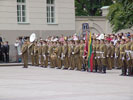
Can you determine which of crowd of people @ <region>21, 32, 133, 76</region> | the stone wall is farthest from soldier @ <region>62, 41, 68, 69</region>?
the stone wall

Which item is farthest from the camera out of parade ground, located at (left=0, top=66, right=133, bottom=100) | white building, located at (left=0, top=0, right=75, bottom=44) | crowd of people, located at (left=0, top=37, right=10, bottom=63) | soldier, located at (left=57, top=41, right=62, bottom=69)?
white building, located at (left=0, top=0, right=75, bottom=44)

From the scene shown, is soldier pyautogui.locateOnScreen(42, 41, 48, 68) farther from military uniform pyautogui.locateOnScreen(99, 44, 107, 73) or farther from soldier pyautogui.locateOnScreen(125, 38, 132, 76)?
soldier pyautogui.locateOnScreen(125, 38, 132, 76)

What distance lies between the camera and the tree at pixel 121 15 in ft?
127

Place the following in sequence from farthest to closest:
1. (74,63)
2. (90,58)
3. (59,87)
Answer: (74,63) < (90,58) < (59,87)

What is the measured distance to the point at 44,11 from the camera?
45031 mm

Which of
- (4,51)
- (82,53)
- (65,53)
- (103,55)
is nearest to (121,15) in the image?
(65,53)

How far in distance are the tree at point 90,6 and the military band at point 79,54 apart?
2622 cm

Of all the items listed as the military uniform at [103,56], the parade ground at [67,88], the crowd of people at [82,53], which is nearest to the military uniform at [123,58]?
the crowd of people at [82,53]

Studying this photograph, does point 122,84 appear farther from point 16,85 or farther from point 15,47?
point 15,47

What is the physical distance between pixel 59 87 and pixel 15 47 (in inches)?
799

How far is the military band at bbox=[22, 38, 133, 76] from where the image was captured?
91.7 ft

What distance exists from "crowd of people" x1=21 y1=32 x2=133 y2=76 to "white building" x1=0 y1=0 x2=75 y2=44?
4.84 m

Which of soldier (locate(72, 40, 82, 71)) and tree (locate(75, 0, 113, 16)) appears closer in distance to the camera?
soldier (locate(72, 40, 82, 71))

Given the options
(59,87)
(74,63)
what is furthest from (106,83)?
(74,63)
